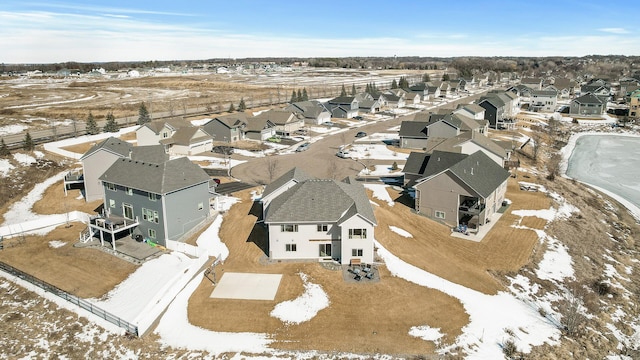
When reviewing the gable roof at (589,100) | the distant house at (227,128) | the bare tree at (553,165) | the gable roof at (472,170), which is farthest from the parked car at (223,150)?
the gable roof at (589,100)

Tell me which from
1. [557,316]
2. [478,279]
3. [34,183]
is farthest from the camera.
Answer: [34,183]

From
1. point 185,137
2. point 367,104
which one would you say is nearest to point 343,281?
point 185,137

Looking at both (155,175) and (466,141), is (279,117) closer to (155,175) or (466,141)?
(466,141)

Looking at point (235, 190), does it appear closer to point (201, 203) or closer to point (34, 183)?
point (201, 203)

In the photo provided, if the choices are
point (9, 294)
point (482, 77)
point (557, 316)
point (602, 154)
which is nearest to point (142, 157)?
point (9, 294)

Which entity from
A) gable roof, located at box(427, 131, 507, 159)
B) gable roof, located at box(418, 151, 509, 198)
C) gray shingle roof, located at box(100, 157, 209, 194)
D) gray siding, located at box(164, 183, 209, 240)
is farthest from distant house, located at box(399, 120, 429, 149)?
gray shingle roof, located at box(100, 157, 209, 194)

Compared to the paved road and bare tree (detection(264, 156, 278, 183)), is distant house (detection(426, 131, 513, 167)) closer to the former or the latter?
the paved road
